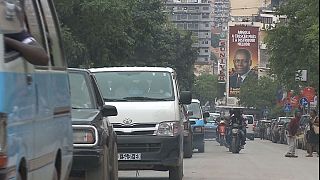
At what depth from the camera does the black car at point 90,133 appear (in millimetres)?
9320

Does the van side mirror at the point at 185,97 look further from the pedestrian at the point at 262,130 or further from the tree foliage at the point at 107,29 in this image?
the pedestrian at the point at 262,130

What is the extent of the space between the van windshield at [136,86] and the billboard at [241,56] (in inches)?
3543

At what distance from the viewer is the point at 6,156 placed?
532 cm

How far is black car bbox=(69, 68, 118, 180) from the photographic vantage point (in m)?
9.32

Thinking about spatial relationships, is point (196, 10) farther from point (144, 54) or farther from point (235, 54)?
point (144, 54)

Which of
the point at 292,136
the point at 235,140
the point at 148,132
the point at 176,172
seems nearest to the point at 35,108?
the point at 148,132

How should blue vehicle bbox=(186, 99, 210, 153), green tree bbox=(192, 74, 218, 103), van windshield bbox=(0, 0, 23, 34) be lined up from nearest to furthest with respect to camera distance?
van windshield bbox=(0, 0, 23, 34) < blue vehicle bbox=(186, 99, 210, 153) < green tree bbox=(192, 74, 218, 103)

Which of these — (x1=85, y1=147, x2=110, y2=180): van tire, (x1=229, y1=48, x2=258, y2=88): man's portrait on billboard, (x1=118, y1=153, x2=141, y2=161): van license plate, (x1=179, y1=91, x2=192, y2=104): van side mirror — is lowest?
(x1=229, y1=48, x2=258, y2=88): man's portrait on billboard

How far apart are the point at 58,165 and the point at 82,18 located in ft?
77.1

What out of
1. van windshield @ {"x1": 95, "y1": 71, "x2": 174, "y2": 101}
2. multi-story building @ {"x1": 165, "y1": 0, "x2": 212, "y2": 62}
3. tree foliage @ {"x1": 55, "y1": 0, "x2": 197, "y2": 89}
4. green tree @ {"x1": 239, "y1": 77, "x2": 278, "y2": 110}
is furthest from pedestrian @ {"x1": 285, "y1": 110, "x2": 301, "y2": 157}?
multi-story building @ {"x1": 165, "y1": 0, "x2": 212, "y2": 62}

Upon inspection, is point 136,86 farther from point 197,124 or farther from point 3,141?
point 197,124

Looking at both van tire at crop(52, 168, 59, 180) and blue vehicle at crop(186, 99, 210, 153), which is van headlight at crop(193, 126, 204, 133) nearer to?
blue vehicle at crop(186, 99, 210, 153)

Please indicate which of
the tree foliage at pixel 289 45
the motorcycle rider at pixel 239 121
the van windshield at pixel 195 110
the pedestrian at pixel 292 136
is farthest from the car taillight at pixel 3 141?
the tree foliage at pixel 289 45

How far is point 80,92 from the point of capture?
1062 cm
